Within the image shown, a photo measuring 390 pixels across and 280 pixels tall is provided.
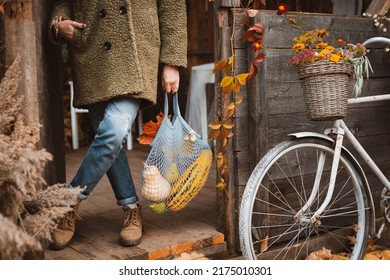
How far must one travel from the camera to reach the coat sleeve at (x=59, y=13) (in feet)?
7.89

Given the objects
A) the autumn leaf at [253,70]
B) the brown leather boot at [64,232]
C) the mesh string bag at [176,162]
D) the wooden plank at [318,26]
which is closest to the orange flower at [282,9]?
the wooden plank at [318,26]

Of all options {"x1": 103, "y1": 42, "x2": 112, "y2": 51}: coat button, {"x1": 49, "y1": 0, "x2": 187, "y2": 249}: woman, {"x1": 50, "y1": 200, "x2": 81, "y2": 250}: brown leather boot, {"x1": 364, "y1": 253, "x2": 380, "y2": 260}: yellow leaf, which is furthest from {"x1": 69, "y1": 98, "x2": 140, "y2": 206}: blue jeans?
{"x1": 364, "y1": 253, "x2": 380, "y2": 260}: yellow leaf

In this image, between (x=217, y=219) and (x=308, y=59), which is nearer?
(x=308, y=59)

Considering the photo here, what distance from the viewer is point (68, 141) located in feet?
21.3

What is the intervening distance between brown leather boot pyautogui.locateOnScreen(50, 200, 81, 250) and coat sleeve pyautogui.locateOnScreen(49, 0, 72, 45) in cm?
76

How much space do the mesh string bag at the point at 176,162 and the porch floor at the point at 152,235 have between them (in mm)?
175

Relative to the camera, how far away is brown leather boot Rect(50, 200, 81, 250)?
242 cm

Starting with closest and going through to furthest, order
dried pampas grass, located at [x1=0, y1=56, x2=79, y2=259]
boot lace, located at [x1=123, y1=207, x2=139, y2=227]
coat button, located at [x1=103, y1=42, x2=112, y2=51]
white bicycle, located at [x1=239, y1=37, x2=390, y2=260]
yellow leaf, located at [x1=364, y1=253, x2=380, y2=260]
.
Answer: dried pampas grass, located at [x1=0, y1=56, x2=79, y2=259] < white bicycle, located at [x1=239, y1=37, x2=390, y2=260] < coat button, located at [x1=103, y1=42, x2=112, y2=51] < boot lace, located at [x1=123, y1=207, x2=139, y2=227] < yellow leaf, located at [x1=364, y1=253, x2=380, y2=260]

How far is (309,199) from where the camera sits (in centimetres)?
228

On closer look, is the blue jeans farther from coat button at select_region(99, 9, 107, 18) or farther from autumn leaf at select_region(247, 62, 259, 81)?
autumn leaf at select_region(247, 62, 259, 81)

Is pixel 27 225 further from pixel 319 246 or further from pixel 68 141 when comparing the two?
pixel 68 141

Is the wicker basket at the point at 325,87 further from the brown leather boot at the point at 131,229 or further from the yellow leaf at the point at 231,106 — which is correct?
the brown leather boot at the point at 131,229

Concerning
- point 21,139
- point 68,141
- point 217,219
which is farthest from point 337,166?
point 68,141

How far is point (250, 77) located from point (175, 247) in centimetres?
85
